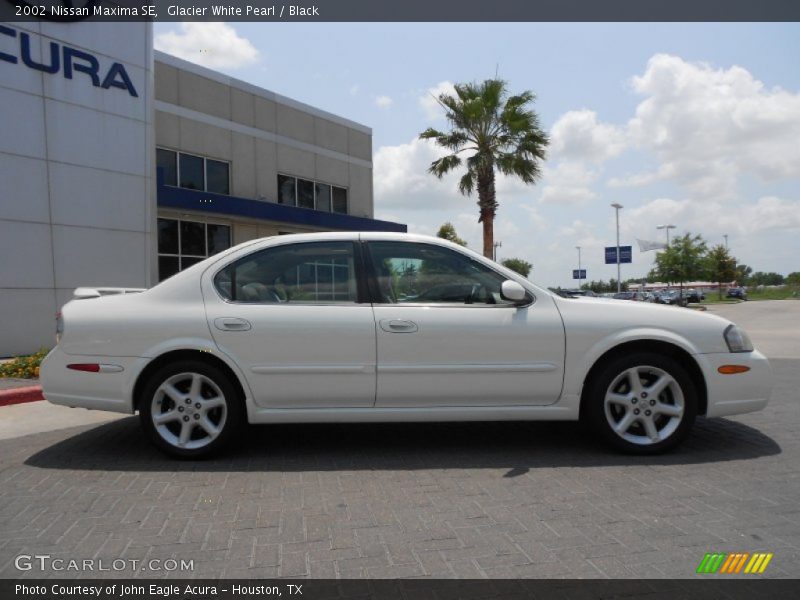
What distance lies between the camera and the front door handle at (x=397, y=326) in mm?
4297

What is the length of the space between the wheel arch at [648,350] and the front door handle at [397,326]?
1280 millimetres

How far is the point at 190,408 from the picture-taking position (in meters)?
4.30

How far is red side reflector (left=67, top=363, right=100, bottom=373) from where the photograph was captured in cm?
433

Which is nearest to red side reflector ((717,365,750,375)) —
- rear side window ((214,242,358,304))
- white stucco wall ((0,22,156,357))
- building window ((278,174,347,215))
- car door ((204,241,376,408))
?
car door ((204,241,376,408))

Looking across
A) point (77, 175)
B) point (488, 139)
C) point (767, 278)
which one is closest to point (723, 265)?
point (488, 139)

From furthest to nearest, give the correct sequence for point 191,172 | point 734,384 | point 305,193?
point 305,193 < point 191,172 < point 734,384

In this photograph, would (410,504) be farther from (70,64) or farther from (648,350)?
(70,64)

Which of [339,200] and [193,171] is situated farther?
[339,200]

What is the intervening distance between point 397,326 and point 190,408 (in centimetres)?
156

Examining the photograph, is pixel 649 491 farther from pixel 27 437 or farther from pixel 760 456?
pixel 27 437

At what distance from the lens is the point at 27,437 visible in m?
5.21

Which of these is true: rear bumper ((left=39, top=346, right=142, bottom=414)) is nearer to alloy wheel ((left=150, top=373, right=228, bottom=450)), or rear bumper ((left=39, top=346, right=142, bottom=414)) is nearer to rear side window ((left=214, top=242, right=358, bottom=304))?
alloy wheel ((left=150, top=373, right=228, bottom=450))

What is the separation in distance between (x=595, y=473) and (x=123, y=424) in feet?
13.3

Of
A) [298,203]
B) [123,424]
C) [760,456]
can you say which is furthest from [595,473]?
[298,203]
